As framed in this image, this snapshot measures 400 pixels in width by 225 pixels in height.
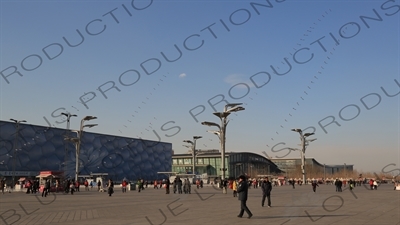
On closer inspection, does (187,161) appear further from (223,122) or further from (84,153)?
(223,122)

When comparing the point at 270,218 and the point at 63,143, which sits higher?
the point at 63,143

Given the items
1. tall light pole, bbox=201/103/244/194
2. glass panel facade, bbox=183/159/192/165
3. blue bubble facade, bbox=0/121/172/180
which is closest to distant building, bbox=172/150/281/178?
glass panel facade, bbox=183/159/192/165

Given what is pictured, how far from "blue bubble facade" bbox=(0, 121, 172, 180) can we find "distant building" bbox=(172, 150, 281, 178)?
35.6 ft

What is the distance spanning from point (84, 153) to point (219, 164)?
43.4 m

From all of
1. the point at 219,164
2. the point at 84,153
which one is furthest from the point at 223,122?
the point at 219,164

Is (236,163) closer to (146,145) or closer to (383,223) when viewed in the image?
(146,145)

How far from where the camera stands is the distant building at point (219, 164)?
12272cm

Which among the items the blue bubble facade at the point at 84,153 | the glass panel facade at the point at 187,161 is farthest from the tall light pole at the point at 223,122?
the glass panel facade at the point at 187,161

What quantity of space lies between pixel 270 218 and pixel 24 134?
75.2 metres

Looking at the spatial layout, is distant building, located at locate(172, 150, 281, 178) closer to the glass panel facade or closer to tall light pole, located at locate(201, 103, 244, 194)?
the glass panel facade

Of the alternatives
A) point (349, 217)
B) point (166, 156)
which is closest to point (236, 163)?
point (166, 156)

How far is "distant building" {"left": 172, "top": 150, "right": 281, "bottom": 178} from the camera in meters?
123

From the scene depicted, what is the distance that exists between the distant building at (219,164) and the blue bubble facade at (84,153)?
10844mm

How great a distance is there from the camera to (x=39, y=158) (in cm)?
8288
